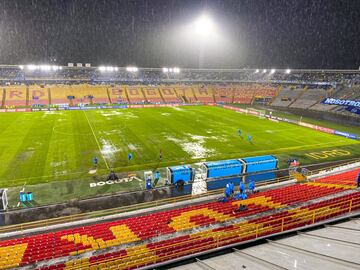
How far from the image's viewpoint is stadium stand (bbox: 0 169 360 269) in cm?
1036

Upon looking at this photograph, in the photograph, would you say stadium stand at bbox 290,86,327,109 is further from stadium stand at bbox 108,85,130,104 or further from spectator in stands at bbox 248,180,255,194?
spectator in stands at bbox 248,180,255,194

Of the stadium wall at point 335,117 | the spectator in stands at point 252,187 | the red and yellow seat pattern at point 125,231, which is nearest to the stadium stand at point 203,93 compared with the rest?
the stadium wall at point 335,117

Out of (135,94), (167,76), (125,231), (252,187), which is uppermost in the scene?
(167,76)

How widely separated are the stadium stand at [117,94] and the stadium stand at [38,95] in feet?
66.5

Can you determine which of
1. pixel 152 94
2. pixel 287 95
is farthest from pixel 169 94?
pixel 287 95

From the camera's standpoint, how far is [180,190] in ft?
73.9

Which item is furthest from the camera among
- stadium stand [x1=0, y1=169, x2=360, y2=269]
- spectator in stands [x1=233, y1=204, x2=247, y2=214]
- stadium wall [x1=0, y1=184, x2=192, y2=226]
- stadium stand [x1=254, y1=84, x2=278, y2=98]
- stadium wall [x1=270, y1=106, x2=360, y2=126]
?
stadium stand [x1=254, y1=84, x2=278, y2=98]

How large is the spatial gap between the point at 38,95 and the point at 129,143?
60.8m

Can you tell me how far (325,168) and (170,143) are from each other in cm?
1978

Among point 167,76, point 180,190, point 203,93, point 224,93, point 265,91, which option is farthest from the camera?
point 167,76

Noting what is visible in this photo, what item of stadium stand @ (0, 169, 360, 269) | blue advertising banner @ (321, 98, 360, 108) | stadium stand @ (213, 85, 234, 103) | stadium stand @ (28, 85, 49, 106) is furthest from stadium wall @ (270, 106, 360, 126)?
stadium stand @ (28, 85, 49, 106)

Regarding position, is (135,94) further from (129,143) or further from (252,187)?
(252,187)

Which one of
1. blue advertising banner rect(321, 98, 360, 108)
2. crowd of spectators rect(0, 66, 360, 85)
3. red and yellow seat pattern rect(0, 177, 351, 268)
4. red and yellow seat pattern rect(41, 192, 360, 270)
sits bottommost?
red and yellow seat pattern rect(0, 177, 351, 268)

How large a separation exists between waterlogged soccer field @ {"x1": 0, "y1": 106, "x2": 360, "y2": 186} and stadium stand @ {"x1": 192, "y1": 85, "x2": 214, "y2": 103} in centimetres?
3972
